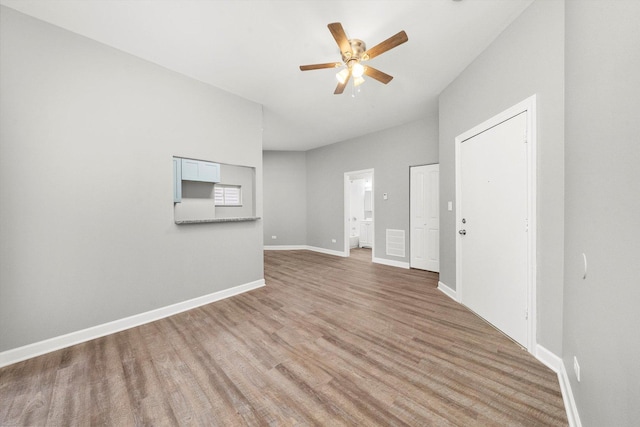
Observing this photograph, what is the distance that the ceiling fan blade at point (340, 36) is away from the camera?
Result: 67.1 inches

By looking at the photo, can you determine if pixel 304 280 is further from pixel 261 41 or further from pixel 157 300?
pixel 261 41

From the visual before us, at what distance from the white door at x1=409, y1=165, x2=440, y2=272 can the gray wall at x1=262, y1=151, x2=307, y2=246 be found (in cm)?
336

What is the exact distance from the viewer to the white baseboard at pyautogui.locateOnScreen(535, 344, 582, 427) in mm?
1253

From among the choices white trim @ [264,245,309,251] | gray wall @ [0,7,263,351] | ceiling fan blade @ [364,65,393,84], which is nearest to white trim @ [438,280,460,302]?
ceiling fan blade @ [364,65,393,84]

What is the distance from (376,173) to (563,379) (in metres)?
4.26

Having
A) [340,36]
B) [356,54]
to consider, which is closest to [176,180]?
[340,36]

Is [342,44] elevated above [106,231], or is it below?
above

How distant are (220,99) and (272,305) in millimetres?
2883

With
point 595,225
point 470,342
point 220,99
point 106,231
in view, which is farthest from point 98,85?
point 470,342

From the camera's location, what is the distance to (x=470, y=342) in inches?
80.5

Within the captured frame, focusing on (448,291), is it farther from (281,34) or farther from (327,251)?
(281,34)

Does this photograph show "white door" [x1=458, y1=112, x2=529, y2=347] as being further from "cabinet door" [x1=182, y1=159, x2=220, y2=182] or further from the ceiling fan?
"cabinet door" [x1=182, y1=159, x2=220, y2=182]

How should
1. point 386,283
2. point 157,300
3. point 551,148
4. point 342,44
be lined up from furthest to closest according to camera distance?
point 386,283 < point 157,300 < point 342,44 < point 551,148

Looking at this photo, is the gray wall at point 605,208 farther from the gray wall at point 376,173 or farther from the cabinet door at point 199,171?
the cabinet door at point 199,171
